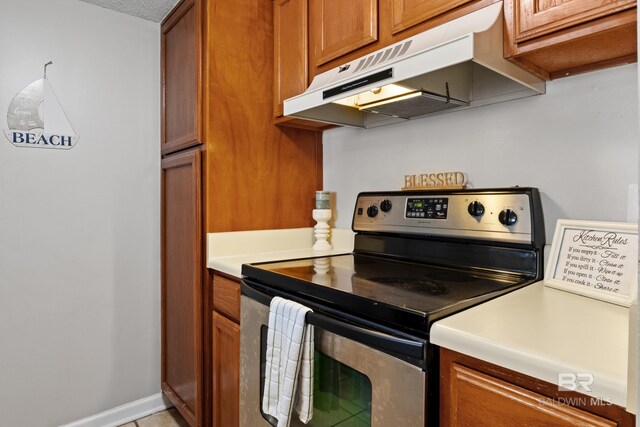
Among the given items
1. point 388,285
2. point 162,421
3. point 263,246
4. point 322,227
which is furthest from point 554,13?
point 162,421

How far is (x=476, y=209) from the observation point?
1.22 metres

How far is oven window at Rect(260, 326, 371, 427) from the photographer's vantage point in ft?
2.81

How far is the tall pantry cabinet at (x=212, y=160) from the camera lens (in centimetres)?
161

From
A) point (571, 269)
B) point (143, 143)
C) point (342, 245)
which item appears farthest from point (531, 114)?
point (143, 143)

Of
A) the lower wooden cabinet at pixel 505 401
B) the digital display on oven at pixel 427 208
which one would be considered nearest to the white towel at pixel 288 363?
the lower wooden cabinet at pixel 505 401

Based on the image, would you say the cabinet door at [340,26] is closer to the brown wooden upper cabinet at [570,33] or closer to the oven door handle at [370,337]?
the brown wooden upper cabinet at [570,33]

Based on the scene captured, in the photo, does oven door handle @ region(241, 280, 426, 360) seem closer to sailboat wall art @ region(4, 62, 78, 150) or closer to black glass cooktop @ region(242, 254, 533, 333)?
black glass cooktop @ region(242, 254, 533, 333)

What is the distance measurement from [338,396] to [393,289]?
311 millimetres

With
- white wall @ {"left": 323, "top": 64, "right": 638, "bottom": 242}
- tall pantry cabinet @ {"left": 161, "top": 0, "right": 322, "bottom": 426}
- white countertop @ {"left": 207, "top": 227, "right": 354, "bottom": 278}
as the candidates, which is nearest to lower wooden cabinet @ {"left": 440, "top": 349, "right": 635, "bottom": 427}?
white wall @ {"left": 323, "top": 64, "right": 638, "bottom": 242}

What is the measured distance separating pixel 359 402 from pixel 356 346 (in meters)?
0.14

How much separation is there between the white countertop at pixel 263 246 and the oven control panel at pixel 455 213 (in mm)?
220

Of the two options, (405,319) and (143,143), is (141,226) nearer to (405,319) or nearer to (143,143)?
(143,143)

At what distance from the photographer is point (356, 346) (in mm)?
847

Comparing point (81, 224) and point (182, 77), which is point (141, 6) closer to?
point (182, 77)
